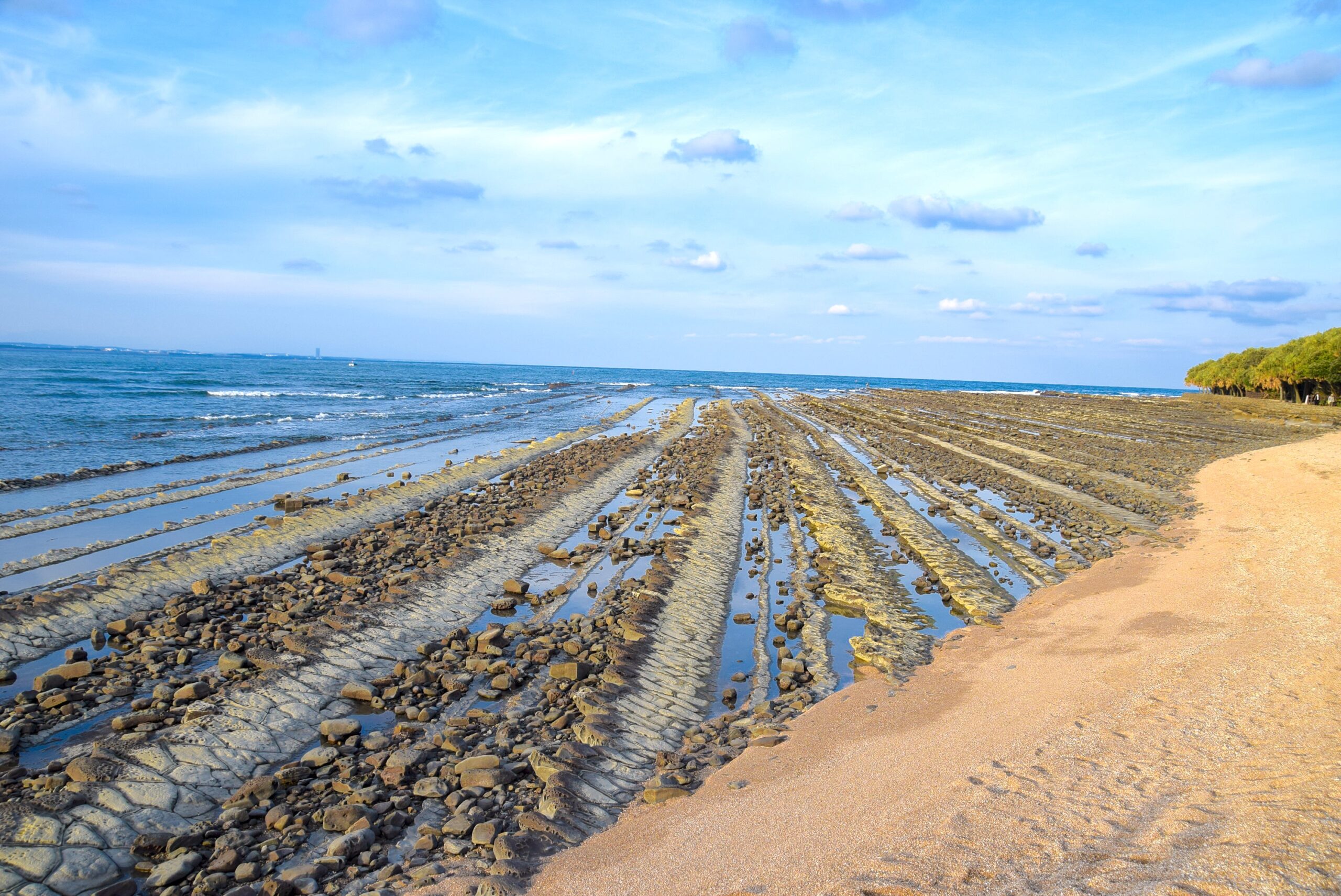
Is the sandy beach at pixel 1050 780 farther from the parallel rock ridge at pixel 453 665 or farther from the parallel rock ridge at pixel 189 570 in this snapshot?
the parallel rock ridge at pixel 189 570

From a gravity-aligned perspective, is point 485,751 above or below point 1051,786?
below

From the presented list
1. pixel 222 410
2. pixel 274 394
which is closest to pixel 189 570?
pixel 222 410

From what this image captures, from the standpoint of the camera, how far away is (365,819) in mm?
5930

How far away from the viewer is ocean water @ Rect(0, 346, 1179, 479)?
2931cm

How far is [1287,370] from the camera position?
72312mm

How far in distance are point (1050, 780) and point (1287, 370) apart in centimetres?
8997

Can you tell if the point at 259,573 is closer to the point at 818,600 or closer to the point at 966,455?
the point at 818,600

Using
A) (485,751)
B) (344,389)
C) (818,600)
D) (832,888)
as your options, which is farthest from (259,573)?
(344,389)

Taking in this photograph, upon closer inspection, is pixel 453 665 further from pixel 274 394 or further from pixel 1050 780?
pixel 274 394

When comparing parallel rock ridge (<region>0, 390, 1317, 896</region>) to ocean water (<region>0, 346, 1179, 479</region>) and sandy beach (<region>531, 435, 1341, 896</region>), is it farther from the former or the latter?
ocean water (<region>0, 346, 1179, 479</region>)

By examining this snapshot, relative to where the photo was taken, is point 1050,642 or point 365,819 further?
point 1050,642

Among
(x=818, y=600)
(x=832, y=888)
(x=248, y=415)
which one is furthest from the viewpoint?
(x=248, y=415)

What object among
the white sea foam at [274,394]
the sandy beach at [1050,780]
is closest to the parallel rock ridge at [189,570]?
the sandy beach at [1050,780]

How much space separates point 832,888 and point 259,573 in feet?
39.0
